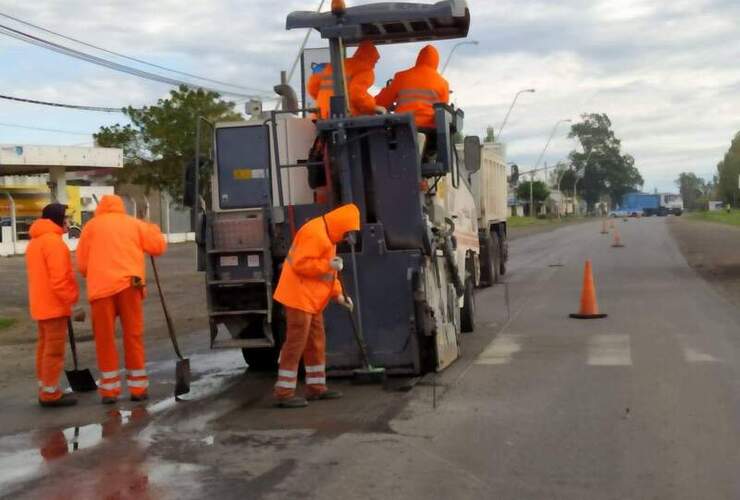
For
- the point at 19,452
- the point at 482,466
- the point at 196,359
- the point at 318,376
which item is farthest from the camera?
the point at 196,359

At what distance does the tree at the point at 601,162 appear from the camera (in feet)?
588

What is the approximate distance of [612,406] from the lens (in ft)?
28.1

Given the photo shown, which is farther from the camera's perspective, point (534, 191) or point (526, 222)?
point (534, 191)

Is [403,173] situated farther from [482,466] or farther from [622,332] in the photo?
[622,332]

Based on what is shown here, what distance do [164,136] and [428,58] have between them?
4069 cm

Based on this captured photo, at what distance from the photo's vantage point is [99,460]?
7184 mm

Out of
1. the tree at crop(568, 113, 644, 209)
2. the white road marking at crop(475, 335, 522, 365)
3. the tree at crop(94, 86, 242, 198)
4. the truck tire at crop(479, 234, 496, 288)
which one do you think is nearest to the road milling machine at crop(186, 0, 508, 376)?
the white road marking at crop(475, 335, 522, 365)

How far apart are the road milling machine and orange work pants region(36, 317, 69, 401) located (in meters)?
1.42

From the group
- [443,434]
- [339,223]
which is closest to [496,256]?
[339,223]

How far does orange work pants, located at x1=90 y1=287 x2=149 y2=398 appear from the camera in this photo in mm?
9367

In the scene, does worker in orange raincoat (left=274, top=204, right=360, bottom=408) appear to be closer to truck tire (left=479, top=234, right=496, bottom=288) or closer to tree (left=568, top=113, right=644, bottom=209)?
truck tire (left=479, top=234, right=496, bottom=288)

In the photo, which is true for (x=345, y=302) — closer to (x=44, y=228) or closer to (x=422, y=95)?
(x=422, y=95)

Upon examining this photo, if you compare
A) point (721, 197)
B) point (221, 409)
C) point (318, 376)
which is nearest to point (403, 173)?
point (318, 376)

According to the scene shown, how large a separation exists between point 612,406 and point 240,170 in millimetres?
4475
